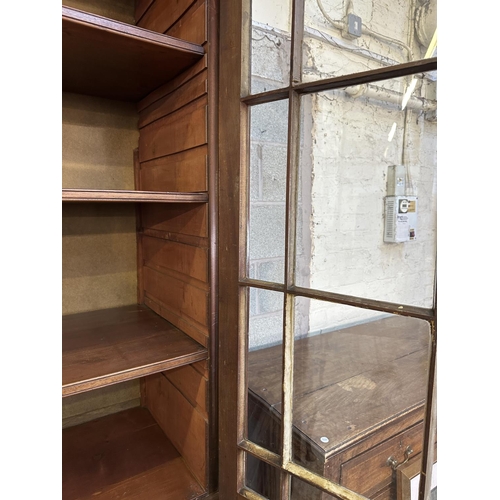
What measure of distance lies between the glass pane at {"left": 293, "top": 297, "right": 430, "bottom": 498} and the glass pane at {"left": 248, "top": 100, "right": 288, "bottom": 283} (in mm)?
137

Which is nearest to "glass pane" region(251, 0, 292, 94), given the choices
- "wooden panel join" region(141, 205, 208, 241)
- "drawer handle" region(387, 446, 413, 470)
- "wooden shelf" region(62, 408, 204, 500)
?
"wooden panel join" region(141, 205, 208, 241)

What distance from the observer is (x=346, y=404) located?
946 millimetres

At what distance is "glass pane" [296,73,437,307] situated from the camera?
2.54 ft

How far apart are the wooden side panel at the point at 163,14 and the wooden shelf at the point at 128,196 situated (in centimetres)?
55

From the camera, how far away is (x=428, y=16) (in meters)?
0.73

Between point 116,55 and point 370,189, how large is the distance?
0.78 metres

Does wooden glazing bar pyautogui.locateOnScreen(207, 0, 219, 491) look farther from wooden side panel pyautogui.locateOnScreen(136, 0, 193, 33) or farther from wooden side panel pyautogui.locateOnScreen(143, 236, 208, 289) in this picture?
wooden side panel pyautogui.locateOnScreen(136, 0, 193, 33)

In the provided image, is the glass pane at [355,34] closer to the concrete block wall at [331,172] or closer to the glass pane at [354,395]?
the concrete block wall at [331,172]

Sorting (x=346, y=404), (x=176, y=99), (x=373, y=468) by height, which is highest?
(x=176, y=99)

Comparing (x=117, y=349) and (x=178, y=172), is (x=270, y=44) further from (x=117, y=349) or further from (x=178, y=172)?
(x=117, y=349)

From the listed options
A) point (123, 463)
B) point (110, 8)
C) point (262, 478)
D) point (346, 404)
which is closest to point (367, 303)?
point (346, 404)
